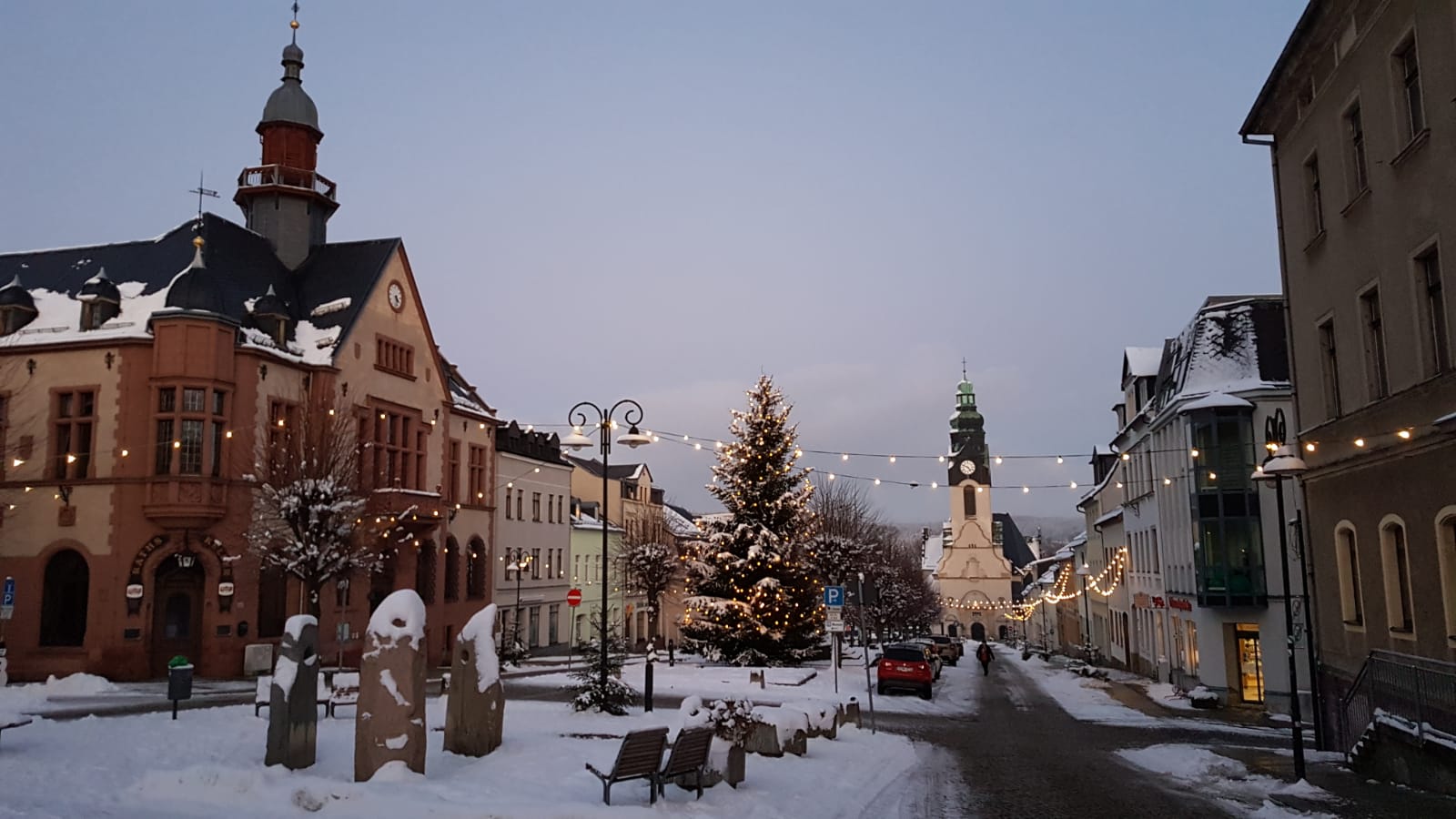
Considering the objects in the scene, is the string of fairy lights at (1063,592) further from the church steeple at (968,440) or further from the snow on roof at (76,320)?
the snow on roof at (76,320)

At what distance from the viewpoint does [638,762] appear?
12.1 m

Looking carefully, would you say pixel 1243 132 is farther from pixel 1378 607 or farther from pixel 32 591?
pixel 32 591

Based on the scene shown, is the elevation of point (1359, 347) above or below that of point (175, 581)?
above

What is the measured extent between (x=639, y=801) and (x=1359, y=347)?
49.2ft

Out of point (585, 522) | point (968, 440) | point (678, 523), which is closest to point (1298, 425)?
point (585, 522)

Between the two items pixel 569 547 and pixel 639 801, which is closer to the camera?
pixel 639 801

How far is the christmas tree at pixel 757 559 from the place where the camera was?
3697cm

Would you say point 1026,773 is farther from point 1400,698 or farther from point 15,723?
point 15,723

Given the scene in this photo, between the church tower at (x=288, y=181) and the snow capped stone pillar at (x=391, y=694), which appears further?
the church tower at (x=288, y=181)

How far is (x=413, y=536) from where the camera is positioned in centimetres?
4144

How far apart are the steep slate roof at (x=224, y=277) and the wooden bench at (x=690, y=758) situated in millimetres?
26955

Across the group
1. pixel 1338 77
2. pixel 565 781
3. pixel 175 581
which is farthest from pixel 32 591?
pixel 1338 77

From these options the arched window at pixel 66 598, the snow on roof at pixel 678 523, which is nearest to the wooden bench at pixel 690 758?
the arched window at pixel 66 598

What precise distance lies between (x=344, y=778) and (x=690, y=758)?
442 cm
